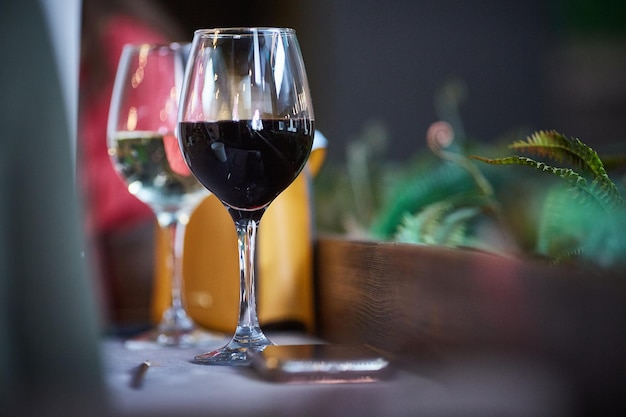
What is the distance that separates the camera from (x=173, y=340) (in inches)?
33.3

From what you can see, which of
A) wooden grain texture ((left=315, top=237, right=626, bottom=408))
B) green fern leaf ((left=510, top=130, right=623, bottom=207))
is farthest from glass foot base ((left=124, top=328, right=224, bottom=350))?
green fern leaf ((left=510, top=130, right=623, bottom=207))

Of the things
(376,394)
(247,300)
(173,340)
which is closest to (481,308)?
(376,394)

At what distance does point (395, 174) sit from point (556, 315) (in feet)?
2.62

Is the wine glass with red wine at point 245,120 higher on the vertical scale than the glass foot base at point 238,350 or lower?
higher

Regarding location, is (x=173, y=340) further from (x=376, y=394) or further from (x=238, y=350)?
(x=376, y=394)

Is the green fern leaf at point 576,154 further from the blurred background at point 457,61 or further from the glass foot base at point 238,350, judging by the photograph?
the blurred background at point 457,61

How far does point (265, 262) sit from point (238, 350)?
247mm

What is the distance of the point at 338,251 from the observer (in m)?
0.82

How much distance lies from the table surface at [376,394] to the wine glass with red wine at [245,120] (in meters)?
0.09

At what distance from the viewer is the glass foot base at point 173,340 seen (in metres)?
0.83

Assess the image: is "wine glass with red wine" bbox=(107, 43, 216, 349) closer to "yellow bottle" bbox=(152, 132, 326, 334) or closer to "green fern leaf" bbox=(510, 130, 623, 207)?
"yellow bottle" bbox=(152, 132, 326, 334)

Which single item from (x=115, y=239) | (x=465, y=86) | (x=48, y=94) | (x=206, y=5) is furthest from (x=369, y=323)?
(x=465, y=86)

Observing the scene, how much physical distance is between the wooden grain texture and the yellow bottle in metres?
0.09

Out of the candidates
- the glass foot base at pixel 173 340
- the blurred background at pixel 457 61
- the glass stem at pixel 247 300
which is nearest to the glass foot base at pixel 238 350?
the glass stem at pixel 247 300
